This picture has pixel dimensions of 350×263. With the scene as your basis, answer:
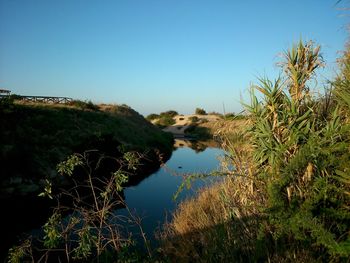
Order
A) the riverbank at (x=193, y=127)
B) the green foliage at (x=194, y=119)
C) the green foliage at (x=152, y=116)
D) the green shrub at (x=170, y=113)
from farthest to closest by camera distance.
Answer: the green shrub at (x=170, y=113), the green foliage at (x=152, y=116), the green foliage at (x=194, y=119), the riverbank at (x=193, y=127)

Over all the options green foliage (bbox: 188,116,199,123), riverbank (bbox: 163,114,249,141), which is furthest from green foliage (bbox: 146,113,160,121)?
green foliage (bbox: 188,116,199,123)

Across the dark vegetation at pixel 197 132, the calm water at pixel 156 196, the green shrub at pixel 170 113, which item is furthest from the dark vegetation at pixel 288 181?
the green shrub at pixel 170 113

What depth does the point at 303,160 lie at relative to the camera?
19.8 feet

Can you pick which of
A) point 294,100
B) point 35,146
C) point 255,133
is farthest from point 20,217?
point 294,100

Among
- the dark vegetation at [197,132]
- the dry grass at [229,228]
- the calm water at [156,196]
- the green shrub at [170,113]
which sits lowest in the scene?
the calm water at [156,196]

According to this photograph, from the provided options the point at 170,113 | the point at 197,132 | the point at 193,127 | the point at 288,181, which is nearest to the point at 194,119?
the point at 193,127

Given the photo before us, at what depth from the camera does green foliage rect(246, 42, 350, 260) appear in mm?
5746

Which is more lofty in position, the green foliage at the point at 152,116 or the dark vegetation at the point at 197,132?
the green foliage at the point at 152,116

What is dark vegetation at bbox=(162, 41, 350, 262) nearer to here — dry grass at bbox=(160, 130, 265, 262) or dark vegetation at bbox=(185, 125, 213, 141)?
dry grass at bbox=(160, 130, 265, 262)

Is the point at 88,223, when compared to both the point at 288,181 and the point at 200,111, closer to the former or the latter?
the point at 288,181

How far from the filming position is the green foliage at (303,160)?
226 inches

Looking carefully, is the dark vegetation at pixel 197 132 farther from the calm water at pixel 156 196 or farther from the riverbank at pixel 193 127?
the calm water at pixel 156 196

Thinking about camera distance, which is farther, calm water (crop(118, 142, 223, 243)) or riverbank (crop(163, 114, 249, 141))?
riverbank (crop(163, 114, 249, 141))

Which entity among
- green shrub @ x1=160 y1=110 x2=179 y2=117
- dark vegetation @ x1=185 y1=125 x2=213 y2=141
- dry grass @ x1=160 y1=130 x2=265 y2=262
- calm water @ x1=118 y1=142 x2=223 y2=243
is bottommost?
calm water @ x1=118 y1=142 x2=223 y2=243
